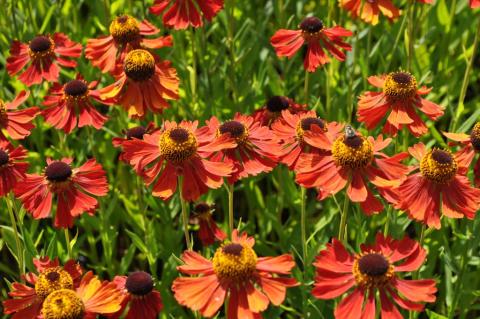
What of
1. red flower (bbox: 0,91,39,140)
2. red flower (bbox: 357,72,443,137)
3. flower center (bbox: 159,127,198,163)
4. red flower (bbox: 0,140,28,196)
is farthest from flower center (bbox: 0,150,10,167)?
red flower (bbox: 357,72,443,137)

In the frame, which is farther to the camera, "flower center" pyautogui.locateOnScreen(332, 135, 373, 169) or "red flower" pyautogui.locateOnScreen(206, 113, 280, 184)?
"red flower" pyautogui.locateOnScreen(206, 113, 280, 184)

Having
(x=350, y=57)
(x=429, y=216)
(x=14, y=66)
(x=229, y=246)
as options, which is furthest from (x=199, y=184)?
(x=350, y=57)

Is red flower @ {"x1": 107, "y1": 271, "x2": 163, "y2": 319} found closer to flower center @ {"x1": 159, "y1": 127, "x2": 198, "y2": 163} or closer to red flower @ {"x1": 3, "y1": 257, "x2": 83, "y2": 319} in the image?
red flower @ {"x1": 3, "y1": 257, "x2": 83, "y2": 319}

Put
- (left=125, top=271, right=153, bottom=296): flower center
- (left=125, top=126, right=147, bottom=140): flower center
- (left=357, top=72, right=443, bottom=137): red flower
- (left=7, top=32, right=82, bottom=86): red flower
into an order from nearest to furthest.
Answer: (left=125, top=271, right=153, bottom=296): flower center
(left=357, top=72, right=443, bottom=137): red flower
(left=125, top=126, right=147, bottom=140): flower center
(left=7, top=32, right=82, bottom=86): red flower

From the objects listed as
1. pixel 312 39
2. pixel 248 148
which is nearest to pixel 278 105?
pixel 312 39

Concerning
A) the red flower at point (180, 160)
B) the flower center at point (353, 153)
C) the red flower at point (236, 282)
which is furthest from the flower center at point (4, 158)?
the flower center at point (353, 153)

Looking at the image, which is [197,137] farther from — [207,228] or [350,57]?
[350,57]

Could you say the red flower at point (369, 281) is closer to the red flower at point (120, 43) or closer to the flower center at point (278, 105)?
the flower center at point (278, 105)
